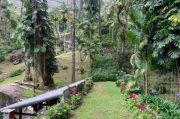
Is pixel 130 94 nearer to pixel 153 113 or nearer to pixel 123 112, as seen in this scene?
pixel 123 112

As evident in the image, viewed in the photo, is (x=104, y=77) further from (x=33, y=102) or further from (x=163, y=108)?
(x=163, y=108)

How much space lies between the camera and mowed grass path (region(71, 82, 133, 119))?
14.6m

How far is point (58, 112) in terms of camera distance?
1354 centimetres

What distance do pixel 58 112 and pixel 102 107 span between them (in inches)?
140

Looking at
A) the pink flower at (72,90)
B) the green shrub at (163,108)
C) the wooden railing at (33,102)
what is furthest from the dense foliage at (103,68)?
the green shrub at (163,108)

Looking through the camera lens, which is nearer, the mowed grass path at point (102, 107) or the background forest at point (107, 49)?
the mowed grass path at point (102, 107)

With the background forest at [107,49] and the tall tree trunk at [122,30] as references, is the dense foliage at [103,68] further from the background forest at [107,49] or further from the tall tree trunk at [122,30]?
the tall tree trunk at [122,30]

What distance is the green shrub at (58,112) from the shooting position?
13148mm

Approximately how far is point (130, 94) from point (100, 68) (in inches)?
606

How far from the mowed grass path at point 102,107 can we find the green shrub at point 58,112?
0.50 metres

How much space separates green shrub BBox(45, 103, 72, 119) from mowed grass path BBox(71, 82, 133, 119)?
50 cm

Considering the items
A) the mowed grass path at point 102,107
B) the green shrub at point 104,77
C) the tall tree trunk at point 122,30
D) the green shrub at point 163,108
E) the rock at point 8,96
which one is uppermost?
the tall tree trunk at point 122,30

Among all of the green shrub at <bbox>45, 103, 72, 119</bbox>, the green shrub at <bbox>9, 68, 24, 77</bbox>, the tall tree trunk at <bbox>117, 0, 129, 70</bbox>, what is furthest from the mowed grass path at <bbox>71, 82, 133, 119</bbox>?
the green shrub at <bbox>9, 68, 24, 77</bbox>

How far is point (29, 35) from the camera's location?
28625 mm
